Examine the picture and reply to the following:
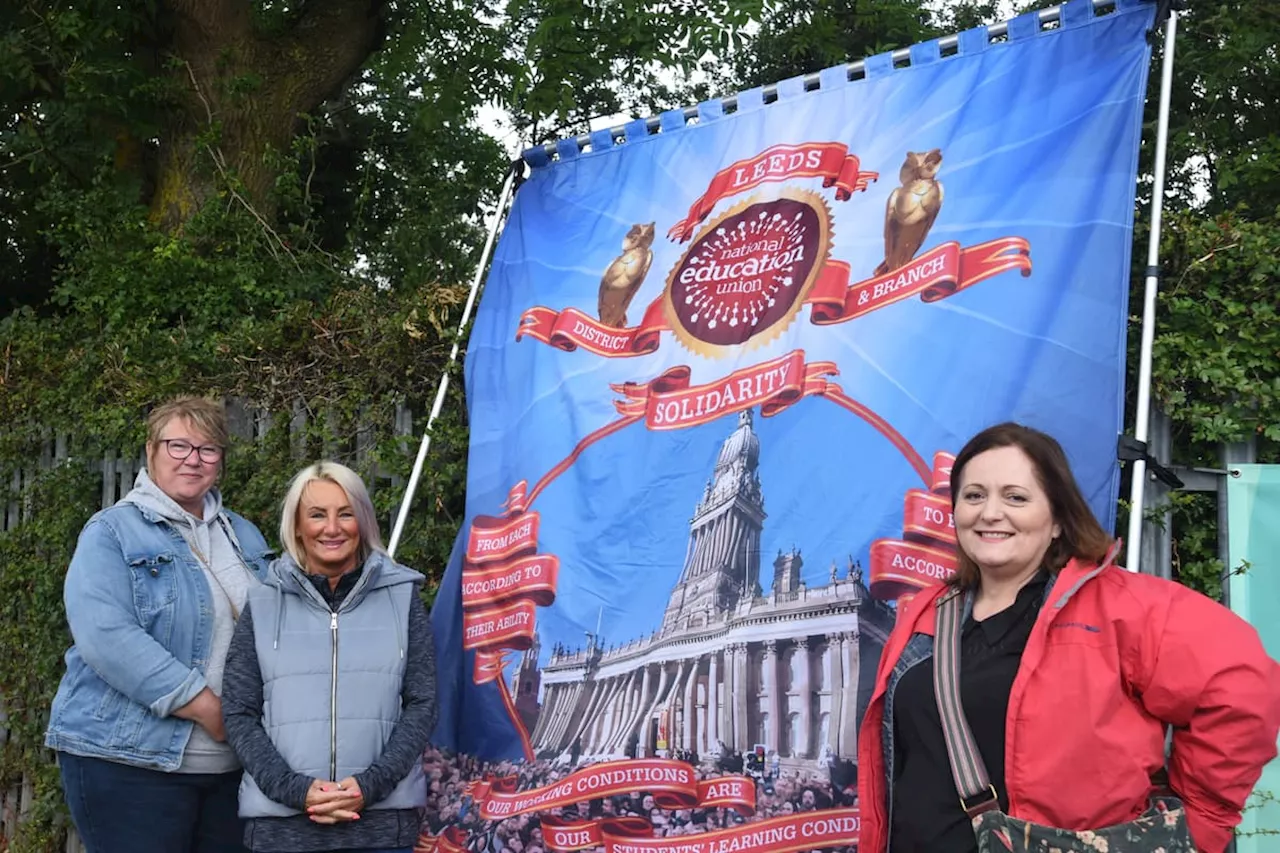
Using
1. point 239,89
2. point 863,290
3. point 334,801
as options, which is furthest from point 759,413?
point 239,89

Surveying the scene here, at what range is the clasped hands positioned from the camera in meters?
2.83

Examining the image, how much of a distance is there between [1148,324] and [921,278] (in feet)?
1.97

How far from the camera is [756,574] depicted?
3.30 meters

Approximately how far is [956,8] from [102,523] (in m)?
10.5

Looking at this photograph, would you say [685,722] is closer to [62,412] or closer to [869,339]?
[869,339]

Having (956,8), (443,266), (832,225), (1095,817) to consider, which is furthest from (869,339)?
(956,8)

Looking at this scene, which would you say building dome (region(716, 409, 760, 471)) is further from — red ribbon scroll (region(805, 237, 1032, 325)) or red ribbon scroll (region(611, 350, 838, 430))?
red ribbon scroll (region(805, 237, 1032, 325))

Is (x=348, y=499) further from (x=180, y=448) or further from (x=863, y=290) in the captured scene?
(x=863, y=290)

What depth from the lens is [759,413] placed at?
344cm

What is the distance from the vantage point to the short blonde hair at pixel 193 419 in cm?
333

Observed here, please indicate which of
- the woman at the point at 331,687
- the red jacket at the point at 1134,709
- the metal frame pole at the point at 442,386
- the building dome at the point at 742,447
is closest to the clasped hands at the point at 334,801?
the woman at the point at 331,687

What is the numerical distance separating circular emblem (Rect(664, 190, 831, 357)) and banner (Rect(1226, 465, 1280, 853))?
122cm

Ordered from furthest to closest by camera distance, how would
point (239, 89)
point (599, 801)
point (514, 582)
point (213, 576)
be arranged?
point (239, 89)
point (514, 582)
point (599, 801)
point (213, 576)

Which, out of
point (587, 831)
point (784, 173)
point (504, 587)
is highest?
point (784, 173)
